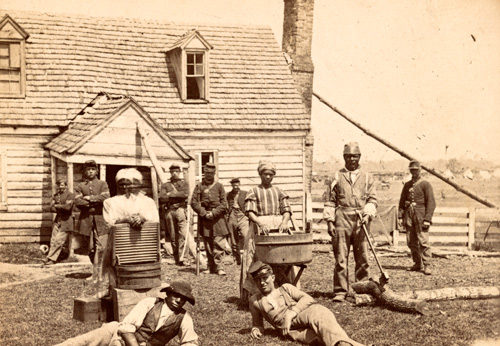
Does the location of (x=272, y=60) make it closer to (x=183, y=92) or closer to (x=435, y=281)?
(x=183, y=92)

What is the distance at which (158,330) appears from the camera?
664 cm

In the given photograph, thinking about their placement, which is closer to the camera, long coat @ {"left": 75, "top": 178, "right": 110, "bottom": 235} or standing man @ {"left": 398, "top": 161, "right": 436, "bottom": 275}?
long coat @ {"left": 75, "top": 178, "right": 110, "bottom": 235}

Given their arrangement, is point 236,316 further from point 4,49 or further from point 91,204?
point 4,49

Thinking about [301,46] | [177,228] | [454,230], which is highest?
[301,46]

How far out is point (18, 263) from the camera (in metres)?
14.4

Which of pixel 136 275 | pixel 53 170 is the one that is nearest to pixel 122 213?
pixel 136 275

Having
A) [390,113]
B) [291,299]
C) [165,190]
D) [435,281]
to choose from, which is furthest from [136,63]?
[390,113]

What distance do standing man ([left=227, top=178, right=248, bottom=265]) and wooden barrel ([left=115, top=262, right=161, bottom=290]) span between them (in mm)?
6294

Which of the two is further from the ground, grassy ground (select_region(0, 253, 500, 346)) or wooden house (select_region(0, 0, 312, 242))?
wooden house (select_region(0, 0, 312, 242))

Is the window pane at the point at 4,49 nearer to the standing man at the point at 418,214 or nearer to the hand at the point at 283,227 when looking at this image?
the standing man at the point at 418,214

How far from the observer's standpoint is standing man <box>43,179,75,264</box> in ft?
44.9

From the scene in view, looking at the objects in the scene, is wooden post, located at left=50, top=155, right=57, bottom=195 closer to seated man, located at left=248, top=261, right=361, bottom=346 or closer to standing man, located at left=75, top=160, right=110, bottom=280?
standing man, located at left=75, top=160, right=110, bottom=280

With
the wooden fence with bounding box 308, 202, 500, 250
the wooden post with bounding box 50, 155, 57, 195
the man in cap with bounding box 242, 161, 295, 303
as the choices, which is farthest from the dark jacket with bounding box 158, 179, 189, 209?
the man in cap with bounding box 242, 161, 295, 303

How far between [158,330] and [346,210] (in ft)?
14.1
